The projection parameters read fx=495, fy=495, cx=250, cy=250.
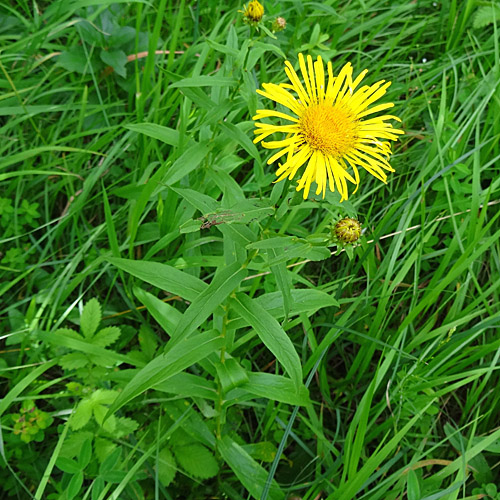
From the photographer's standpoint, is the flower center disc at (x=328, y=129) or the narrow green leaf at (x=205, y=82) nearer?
the flower center disc at (x=328, y=129)

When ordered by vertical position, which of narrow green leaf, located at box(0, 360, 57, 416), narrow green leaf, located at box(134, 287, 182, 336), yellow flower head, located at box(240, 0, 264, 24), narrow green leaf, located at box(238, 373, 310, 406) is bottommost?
narrow green leaf, located at box(0, 360, 57, 416)

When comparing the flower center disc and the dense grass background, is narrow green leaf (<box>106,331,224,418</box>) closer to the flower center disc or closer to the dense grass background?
the dense grass background

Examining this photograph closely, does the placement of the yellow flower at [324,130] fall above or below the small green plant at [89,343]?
above

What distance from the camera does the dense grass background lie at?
1.50m

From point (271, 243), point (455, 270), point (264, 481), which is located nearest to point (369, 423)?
point (264, 481)

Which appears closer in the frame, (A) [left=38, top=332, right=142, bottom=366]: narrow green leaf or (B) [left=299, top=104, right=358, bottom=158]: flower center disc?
(B) [left=299, top=104, right=358, bottom=158]: flower center disc

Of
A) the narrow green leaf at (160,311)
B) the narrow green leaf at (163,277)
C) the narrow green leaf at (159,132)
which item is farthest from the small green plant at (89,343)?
the narrow green leaf at (159,132)

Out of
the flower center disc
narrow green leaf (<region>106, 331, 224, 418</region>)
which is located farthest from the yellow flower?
narrow green leaf (<region>106, 331, 224, 418</region>)

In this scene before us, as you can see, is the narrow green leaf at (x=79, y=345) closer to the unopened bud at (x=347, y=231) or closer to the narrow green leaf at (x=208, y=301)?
the narrow green leaf at (x=208, y=301)

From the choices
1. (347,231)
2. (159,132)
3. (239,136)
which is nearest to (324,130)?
(347,231)

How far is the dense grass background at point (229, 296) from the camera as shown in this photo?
150cm

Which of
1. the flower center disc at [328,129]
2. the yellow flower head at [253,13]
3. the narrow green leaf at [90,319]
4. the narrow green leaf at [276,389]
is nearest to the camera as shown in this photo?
the flower center disc at [328,129]

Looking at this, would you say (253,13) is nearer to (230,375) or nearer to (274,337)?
(274,337)

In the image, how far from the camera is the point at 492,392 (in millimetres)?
1862
